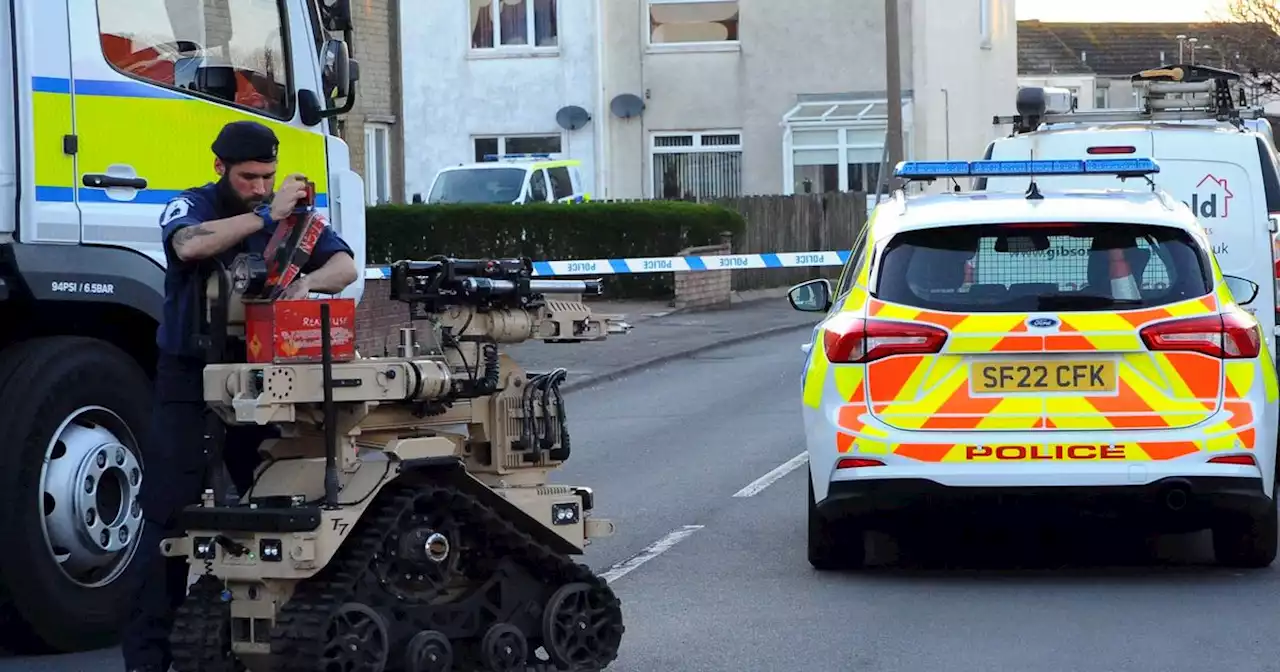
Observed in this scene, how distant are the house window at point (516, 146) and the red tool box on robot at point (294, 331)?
1319 inches

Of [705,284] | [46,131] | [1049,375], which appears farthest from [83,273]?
[705,284]

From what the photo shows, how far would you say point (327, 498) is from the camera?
6383mm

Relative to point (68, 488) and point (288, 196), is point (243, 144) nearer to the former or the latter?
point (288, 196)

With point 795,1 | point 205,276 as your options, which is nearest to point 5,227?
point 205,276

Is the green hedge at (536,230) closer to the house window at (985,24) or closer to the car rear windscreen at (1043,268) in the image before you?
the house window at (985,24)

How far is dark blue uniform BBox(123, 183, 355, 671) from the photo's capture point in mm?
6668

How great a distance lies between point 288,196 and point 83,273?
1.53 m

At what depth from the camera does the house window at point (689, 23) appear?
130 feet

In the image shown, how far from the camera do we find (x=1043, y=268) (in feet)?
28.5

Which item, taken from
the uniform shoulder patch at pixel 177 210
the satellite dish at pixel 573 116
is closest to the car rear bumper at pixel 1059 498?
the uniform shoulder patch at pixel 177 210

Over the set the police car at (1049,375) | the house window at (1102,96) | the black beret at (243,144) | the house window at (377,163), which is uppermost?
the house window at (1102,96)

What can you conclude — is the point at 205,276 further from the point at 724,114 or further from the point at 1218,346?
the point at 724,114

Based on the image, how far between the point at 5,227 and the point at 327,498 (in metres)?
2.10

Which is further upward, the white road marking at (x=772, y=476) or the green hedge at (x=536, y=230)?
the green hedge at (x=536, y=230)
